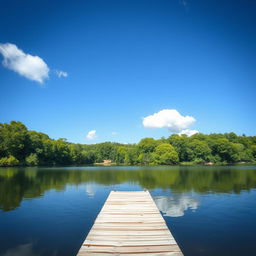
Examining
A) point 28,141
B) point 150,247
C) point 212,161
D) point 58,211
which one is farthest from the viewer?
point 212,161

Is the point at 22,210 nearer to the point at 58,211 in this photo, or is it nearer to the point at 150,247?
the point at 58,211

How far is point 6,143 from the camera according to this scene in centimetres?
7156

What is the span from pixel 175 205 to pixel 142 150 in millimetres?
96512

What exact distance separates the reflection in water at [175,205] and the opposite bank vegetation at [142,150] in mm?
71114

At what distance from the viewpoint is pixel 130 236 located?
6.83m

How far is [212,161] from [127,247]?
101528 millimetres

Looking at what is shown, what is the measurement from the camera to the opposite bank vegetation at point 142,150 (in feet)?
246

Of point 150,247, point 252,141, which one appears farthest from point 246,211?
point 252,141

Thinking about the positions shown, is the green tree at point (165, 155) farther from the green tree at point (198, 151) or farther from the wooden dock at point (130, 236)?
the wooden dock at point (130, 236)

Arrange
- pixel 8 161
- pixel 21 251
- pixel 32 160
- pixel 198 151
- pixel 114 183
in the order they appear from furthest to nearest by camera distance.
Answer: pixel 198 151, pixel 32 160, pixel 8 161, pixel 114 183, pixel 21 251

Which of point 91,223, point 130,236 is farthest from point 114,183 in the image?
point 130,236

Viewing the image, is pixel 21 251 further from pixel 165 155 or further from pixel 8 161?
pixel 165 155

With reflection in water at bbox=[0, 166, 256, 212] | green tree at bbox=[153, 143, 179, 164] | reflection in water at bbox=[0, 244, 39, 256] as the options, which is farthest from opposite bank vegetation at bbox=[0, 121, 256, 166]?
reflection in water at bbox=[0, 244, 39, 256]

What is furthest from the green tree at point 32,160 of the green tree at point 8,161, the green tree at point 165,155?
the green tree at point 165,155
